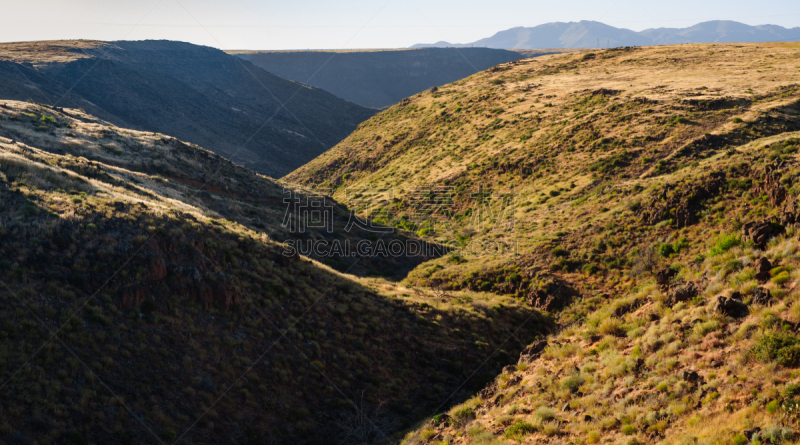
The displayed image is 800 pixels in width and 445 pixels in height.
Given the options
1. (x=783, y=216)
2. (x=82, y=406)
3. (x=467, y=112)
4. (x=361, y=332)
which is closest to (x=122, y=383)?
(x=82, y=406)

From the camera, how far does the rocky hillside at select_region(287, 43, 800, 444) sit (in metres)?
9.98

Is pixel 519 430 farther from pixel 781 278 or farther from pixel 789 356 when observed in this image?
pixel 781 278

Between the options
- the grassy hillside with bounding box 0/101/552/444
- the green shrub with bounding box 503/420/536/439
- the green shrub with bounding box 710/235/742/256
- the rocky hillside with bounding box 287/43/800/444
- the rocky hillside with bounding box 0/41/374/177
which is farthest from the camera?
the rocky hillside with bounding box 0/41/374/177

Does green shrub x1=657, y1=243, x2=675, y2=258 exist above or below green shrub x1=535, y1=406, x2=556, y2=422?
above

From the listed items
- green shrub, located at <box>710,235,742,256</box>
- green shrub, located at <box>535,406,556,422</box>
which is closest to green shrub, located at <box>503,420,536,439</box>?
green shrub, located at <box>535,406,556,422</box>

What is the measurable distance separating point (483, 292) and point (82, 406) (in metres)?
20.3

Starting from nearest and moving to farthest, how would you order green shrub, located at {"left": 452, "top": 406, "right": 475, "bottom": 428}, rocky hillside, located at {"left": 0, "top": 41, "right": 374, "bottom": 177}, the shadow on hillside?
the shadow on hillside → green shrub, located at {"left": 452, "top": 406, "right": 475, "bottom": 428} → rocky hillside, located at {"left": 0, "top": 41, "right": 374, "bottom": 177}

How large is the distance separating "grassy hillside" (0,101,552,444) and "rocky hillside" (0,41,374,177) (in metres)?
67.9

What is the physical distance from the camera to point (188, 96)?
112125 mm

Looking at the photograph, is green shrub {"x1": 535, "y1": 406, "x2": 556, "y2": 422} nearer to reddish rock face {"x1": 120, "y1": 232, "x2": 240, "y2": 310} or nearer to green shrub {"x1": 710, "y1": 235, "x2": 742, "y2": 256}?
green shrub {"x1": 710, "y1": 235, "x2": 742, "y2": 256}

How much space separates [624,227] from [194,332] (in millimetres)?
23283

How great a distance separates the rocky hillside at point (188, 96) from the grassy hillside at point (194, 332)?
67926mm

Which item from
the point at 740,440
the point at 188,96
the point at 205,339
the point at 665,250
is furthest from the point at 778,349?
the point at 188,96

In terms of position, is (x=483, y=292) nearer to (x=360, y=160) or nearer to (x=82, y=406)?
(x=82, y=406)
